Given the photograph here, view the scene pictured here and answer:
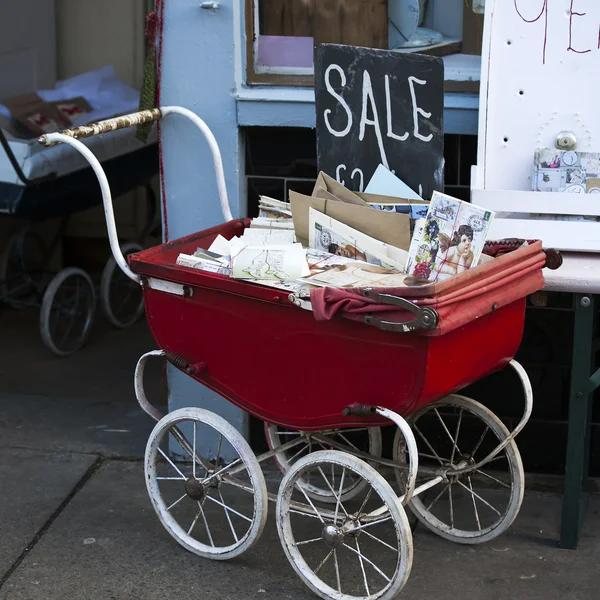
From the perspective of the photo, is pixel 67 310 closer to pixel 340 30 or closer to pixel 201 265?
pixel 340 30

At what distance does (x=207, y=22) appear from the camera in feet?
11.3

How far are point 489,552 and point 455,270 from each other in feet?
3.56

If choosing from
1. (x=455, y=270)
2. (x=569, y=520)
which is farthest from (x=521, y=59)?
(x=569, y=520)

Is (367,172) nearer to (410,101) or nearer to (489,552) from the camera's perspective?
(410,101)

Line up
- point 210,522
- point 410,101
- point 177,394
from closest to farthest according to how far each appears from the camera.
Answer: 1. point 410,101
2. point 210,522
3. point 177,394

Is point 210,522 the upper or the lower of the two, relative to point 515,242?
lower

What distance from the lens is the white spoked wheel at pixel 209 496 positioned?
115 inches

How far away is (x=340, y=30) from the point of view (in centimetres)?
357

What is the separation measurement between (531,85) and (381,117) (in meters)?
0.51

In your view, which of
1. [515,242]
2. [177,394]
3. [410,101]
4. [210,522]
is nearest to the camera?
[515,242]

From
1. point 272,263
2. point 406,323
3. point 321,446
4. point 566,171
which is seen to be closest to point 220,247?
point 272,263

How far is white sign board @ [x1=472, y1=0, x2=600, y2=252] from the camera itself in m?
3.20

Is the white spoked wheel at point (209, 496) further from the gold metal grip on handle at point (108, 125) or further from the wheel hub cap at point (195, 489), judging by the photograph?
the gold metal grip on handle at point (108, 125)

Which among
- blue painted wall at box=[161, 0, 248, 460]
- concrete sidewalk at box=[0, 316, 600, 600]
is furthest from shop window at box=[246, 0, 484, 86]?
concrete sidewalk at box=[0, 316, 600, 600]
